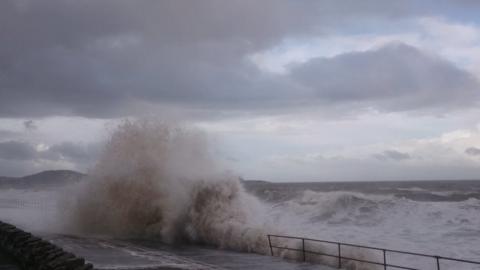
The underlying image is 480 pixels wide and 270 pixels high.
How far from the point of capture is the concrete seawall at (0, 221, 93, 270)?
10.5 metres

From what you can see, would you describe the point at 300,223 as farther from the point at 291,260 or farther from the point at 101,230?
the point at 291,260

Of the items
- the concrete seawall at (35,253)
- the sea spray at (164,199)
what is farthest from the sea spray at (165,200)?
the concrete seawall at (35,253)

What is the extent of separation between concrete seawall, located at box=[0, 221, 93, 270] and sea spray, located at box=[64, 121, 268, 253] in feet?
22.7

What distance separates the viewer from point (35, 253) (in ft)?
42.9

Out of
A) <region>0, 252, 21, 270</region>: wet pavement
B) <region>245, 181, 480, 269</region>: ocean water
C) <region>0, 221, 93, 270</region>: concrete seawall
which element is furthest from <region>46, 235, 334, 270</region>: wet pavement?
<region>245, 181, 480, 269</region>: ocean water

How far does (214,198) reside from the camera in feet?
77.5

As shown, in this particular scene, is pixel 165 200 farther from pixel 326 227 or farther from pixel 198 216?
pixel 326 227

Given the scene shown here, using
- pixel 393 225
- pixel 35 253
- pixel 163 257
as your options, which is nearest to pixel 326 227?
pixel 393 225

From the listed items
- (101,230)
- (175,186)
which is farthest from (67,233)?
(175,186)

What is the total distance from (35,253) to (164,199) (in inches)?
492

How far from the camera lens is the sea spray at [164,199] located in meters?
22.0

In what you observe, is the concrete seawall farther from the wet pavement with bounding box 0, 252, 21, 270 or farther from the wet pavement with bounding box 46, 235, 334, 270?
the wet pavement with bounding box 46, 235, 334, 270

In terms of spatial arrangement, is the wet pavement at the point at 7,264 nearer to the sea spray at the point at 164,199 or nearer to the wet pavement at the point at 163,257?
the wet pavement at the point at 163,257

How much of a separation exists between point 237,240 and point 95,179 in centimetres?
1225
